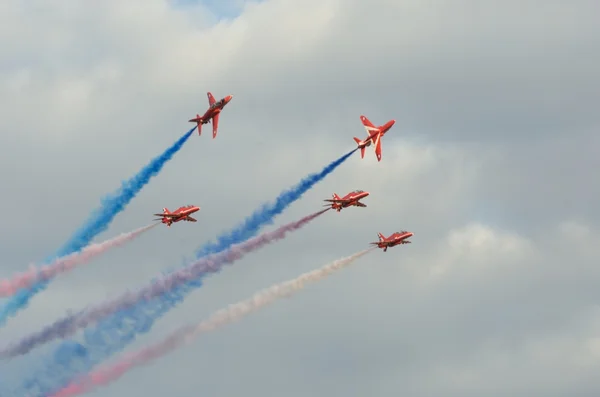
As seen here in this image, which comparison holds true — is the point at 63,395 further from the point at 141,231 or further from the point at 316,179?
the point at 316,179

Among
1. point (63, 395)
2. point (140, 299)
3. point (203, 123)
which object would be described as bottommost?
point (63, 395)

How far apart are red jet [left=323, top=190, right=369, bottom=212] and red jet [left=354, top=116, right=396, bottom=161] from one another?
4.13 metres

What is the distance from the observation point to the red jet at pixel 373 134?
111812mm

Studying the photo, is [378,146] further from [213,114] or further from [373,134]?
[213,114]

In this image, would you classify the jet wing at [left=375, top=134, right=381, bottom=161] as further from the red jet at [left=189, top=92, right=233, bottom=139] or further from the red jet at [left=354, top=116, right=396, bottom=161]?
the red jet at [left=189, top=92, right=233, bottom=139]

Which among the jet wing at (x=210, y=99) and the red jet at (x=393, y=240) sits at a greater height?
the jet wing at (x=210, y=99)

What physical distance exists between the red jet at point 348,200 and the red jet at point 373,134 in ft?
13.5

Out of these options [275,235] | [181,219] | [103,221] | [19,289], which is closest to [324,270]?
[275,235]

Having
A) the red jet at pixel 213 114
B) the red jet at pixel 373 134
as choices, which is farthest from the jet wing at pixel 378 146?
the red jet at pixel 213 114

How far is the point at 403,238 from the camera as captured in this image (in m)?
119

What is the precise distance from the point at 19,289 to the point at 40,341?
17.8 ft

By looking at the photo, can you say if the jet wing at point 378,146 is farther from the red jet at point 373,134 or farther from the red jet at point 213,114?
the red jet at point 213,114

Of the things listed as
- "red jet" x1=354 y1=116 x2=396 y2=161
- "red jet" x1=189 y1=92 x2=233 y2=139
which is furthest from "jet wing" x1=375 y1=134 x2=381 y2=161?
"red jet" x1=189 y1=92 x2=233 y2=139

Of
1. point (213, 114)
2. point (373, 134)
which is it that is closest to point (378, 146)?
point (373, 134)
